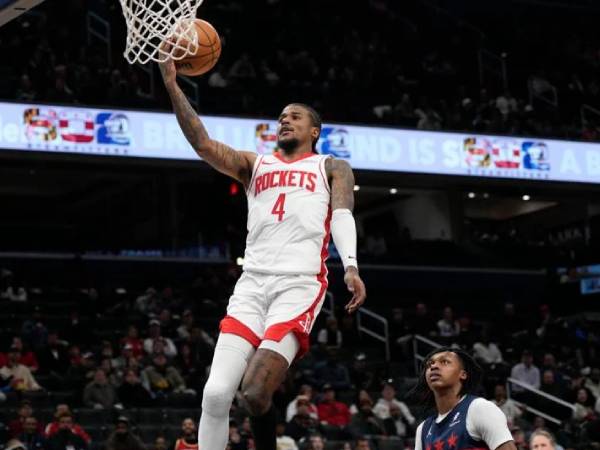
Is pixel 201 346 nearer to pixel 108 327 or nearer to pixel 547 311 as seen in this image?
pixel 108 327

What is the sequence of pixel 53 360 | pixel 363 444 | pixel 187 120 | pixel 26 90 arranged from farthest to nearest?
pixel 26 90, pixel 53 360, pixel 363 444, pixel 187 120

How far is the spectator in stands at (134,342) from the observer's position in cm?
2061

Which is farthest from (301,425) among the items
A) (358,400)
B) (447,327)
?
(447,327)

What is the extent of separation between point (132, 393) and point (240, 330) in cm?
1172

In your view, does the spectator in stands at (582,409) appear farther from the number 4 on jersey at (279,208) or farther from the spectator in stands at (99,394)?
the number 4 on jersey at (279,208)

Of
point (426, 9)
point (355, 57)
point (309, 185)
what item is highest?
point (426, 9)

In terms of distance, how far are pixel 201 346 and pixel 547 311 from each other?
33.7 feet

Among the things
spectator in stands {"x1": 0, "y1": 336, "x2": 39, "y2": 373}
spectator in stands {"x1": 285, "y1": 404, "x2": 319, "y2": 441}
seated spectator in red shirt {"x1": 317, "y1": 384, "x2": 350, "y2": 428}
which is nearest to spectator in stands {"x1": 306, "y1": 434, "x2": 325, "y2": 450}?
spectator in stands {"x1": 285, "y1": 404, "x2": 319, "y2": 441}

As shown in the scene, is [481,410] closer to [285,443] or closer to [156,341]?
[285,443]

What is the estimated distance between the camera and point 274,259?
7.64 metres

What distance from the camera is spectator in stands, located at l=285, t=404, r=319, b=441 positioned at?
17750mm

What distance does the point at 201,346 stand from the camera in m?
21.1

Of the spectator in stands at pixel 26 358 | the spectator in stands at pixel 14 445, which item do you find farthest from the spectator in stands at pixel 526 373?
the spectator in stands at pixel 14 445

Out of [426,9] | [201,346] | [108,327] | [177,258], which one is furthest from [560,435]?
[426,9]
